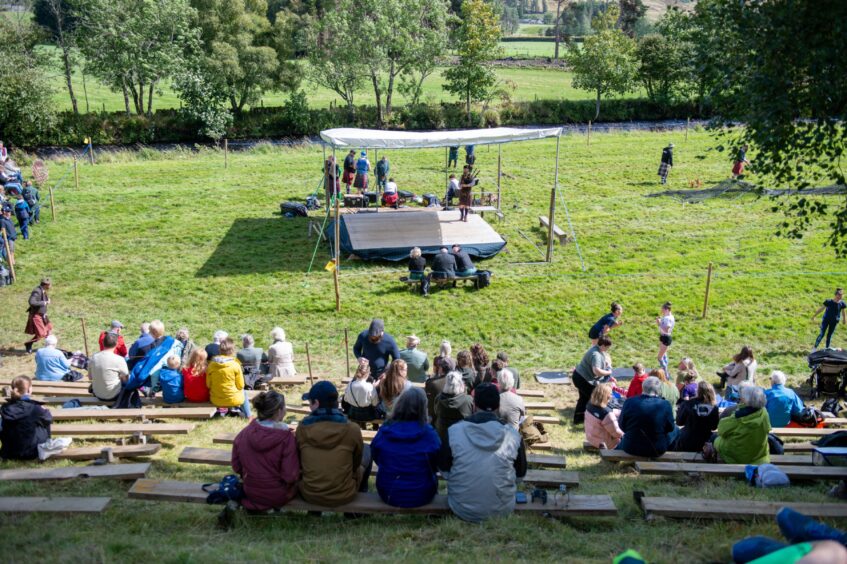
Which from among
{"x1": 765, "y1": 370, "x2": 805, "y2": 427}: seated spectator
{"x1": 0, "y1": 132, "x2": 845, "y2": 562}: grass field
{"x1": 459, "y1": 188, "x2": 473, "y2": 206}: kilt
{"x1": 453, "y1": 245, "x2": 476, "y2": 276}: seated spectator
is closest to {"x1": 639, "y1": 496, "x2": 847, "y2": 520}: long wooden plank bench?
{"x1": 0, "y1": 132, "x2": 845, "y2": 562}: grass field

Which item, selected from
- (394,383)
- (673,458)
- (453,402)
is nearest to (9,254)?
(394,383)

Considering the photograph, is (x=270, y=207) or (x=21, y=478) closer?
(x=21, y=478)

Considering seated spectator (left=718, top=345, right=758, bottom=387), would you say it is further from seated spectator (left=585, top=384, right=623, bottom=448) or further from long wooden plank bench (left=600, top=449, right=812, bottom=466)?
seated spectator (left=585, top=384, right=623, bottom=448)

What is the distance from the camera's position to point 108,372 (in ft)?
34.6

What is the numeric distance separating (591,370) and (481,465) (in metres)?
5.29

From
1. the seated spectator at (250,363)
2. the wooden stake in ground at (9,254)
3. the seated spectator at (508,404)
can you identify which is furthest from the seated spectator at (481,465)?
the wooden stake in ground at (9,254)

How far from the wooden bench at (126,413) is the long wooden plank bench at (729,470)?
5.47 metres

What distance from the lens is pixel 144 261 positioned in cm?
2033

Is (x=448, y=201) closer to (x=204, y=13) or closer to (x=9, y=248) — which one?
(x=9, y=248)

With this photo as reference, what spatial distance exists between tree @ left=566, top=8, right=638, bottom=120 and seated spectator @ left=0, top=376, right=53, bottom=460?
42399 mm

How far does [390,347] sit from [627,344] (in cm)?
629

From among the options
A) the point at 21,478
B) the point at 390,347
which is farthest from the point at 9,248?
the point at 21,478

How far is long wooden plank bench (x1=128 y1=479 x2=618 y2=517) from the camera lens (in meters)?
6.91

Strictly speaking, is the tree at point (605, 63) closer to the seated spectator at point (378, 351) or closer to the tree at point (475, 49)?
the tree at point (475, 49)
